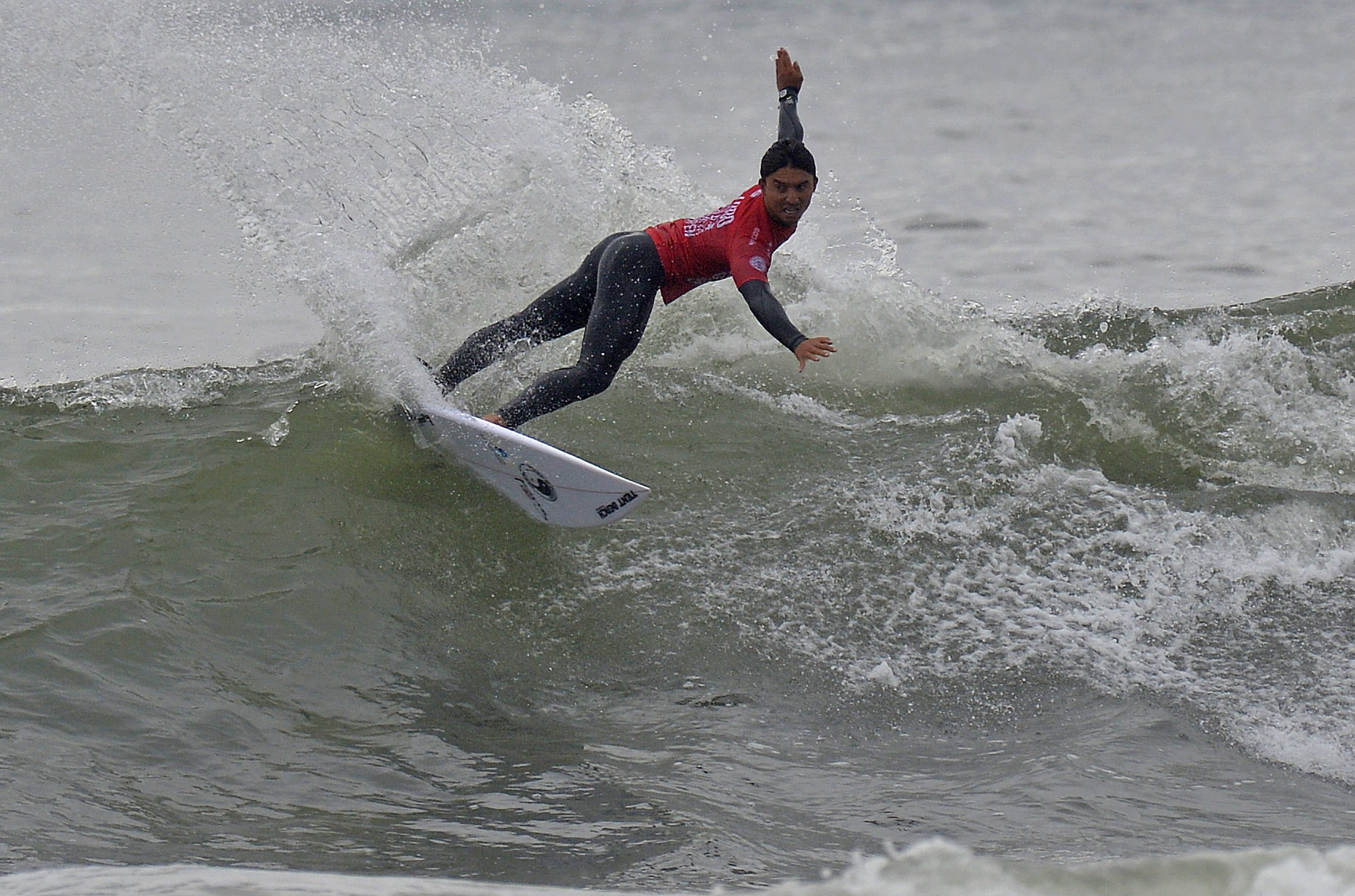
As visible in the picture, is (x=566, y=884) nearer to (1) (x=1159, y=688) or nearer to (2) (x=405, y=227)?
(1) (x=1159, y=688)

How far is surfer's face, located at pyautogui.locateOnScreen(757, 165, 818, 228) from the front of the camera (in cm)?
566

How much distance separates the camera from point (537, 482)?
5582 millimetres

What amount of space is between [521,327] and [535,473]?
1187 millimetres

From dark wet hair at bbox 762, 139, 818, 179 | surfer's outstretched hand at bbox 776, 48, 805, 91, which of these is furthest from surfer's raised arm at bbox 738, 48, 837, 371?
surfer's outstretched hand at bbox 776, 48, 805, 91

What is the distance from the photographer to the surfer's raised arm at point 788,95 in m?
5.96

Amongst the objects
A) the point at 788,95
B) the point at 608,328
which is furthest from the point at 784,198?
the point at 608,328

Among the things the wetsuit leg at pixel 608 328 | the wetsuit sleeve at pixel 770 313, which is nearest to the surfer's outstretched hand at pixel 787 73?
the wetsuit leg at pixel 608 328

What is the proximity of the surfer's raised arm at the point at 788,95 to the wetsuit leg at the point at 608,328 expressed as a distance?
0.83 meters

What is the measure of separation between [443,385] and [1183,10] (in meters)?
20.2

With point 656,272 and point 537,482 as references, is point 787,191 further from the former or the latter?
point 537,482

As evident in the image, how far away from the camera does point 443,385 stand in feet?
21.2

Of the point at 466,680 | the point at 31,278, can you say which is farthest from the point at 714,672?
the point at 31,278

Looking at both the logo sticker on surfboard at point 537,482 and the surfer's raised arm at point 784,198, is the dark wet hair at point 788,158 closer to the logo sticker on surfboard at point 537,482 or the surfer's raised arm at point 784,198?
the surfer's raised arm at point 784,198

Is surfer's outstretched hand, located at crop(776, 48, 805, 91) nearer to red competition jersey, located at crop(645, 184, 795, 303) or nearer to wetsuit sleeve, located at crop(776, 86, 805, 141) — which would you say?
wetsuit sleeve, located at crop(776, 86, 805, 141)
